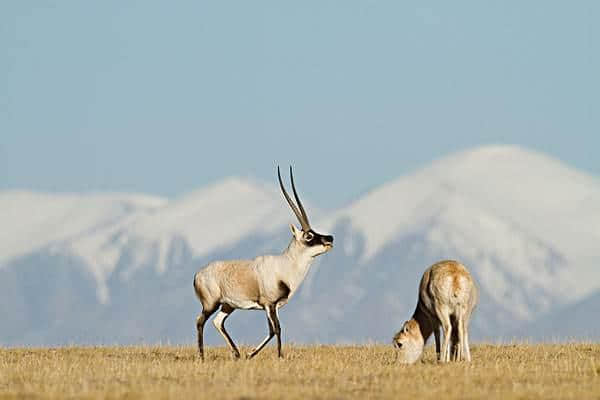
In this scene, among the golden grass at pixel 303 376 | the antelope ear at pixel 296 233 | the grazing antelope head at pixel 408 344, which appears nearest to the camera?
the golden grass at pixel 303 376

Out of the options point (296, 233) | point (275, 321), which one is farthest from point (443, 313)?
point (296, 233)

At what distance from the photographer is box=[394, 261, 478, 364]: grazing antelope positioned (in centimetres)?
2747

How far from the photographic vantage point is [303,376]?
24.5 meters

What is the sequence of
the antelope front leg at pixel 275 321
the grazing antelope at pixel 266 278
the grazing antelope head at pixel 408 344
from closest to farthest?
the grazing antelope head at pixel 408 344
the antelope front leg at pixel 275 321
the grazing antelope at pixel 266 278

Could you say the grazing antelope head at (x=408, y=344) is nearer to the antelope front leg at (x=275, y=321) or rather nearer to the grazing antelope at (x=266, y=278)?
the antelope front leg at (x=275, y=321)

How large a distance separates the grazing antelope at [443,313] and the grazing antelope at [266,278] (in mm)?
2168

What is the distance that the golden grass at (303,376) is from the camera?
21812 mm

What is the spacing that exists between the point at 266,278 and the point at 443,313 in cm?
338

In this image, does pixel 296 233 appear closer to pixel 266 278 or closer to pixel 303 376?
pixel 266 278

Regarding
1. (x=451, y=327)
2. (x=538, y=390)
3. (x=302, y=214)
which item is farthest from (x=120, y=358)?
(x=538, y=390)

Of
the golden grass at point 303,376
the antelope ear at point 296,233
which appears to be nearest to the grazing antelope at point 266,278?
the antelope ear at point 296,233

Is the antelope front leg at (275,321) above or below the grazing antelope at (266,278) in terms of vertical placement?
below

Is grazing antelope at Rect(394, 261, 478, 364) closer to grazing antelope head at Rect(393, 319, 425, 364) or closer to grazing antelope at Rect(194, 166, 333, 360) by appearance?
grazing antelope head at Rect(393, 319, 425, 364)

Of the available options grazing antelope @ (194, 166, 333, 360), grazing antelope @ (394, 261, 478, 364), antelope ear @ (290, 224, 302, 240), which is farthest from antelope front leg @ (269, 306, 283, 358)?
grazing antelope @ (394, 261, 478, 364)
